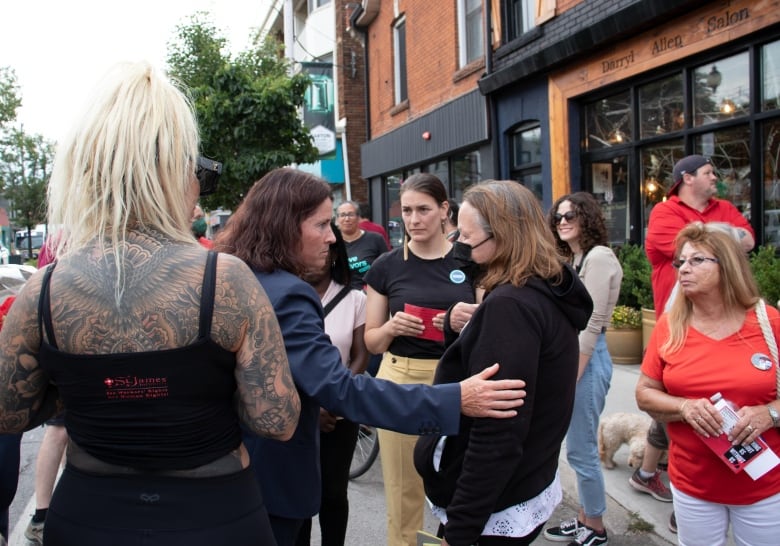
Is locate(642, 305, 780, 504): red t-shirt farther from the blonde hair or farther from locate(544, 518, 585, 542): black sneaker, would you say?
the blonde hair

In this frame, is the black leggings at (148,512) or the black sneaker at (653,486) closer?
the black leggings at (148,512)

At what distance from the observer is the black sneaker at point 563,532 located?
3.90m

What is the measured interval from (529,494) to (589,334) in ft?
5.48

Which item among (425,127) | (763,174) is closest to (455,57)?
(425,127)

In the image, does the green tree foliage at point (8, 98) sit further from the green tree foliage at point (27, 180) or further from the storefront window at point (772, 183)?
the storefront window at point (772, 183)

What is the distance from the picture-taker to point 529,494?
2164 mm

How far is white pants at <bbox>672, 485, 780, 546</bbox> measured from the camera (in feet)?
8.39

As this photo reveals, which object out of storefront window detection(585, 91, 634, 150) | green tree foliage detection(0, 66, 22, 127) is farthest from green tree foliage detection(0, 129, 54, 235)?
storefront window detection(585, 91, 634, 150)

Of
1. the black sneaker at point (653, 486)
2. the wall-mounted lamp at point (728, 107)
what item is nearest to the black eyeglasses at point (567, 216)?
the black sneaker at point (653, 486)

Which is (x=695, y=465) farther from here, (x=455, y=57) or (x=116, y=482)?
(x=455, y=57)

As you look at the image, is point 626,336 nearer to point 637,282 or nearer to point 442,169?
point 637,282

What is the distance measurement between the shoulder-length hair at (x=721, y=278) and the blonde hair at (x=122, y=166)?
209cm

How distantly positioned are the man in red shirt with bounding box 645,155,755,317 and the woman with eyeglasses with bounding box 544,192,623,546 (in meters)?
1.03

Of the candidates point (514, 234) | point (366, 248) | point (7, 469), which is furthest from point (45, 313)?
point (366, 248)
